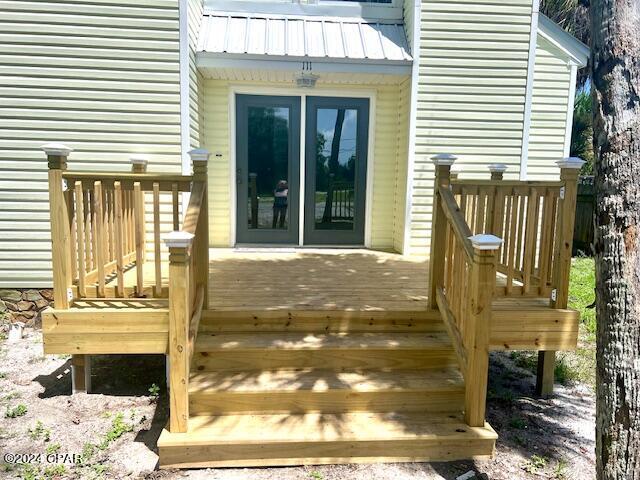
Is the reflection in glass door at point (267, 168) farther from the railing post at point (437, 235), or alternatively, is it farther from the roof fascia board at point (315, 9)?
the railing post at point (437, 235)

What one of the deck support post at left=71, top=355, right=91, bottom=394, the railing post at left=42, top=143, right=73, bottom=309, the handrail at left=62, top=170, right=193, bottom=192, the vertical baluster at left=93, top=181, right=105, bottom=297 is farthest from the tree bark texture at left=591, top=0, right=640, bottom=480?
the deck support post at left=71, top=355, right=91, bottom=394

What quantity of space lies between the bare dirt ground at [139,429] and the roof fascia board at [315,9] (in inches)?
174

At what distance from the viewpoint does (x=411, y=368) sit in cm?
320

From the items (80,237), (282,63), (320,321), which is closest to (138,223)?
(80,237)

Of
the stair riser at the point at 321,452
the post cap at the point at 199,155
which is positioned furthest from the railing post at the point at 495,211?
the post cap at the point at 199,155

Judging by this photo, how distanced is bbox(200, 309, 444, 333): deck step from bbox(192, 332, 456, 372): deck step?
0.10 meters

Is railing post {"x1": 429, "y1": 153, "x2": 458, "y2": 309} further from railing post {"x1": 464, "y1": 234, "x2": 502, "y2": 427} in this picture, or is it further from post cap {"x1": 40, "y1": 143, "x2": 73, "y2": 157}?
post cap {"x1": 40, "y1": 143, "x2": 73, "y2": 157}

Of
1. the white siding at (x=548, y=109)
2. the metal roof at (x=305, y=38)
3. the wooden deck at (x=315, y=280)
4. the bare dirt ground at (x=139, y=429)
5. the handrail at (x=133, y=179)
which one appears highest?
the metal roof at (x=305, y=38)

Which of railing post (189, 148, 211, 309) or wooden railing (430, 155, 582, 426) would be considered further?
railing post (189, 148, 211, 309)

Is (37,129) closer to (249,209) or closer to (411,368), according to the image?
(249,209)

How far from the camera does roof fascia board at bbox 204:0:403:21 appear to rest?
590cm

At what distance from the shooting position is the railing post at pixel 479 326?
2686mm

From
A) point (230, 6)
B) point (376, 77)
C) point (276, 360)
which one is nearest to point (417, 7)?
point (376, 77)

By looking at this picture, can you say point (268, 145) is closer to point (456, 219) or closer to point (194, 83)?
point (194, 83)
